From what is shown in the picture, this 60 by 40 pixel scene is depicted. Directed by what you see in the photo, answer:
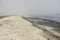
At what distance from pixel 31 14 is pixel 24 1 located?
39cm

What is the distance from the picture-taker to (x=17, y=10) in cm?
315

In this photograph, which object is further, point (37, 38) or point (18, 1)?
point (18, 1)

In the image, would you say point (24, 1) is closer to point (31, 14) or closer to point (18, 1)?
point (18, 1)

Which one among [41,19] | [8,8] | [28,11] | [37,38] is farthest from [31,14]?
[37,38]

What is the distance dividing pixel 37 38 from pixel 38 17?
50.7 inches

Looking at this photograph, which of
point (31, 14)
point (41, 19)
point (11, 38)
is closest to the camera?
point (11, 38)

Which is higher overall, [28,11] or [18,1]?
[18,1]

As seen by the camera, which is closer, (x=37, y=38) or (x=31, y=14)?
(x=37, y=38)

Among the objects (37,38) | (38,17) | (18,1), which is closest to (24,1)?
(18,1)

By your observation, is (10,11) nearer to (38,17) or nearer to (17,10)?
(17,10)

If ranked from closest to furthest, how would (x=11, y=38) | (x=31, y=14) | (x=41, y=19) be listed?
(x=11, y=38)
(x=41, y=19)
(x=31, y=14)

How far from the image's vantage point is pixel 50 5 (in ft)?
10.4

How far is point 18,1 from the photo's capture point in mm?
3189

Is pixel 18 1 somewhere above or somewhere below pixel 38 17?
above
